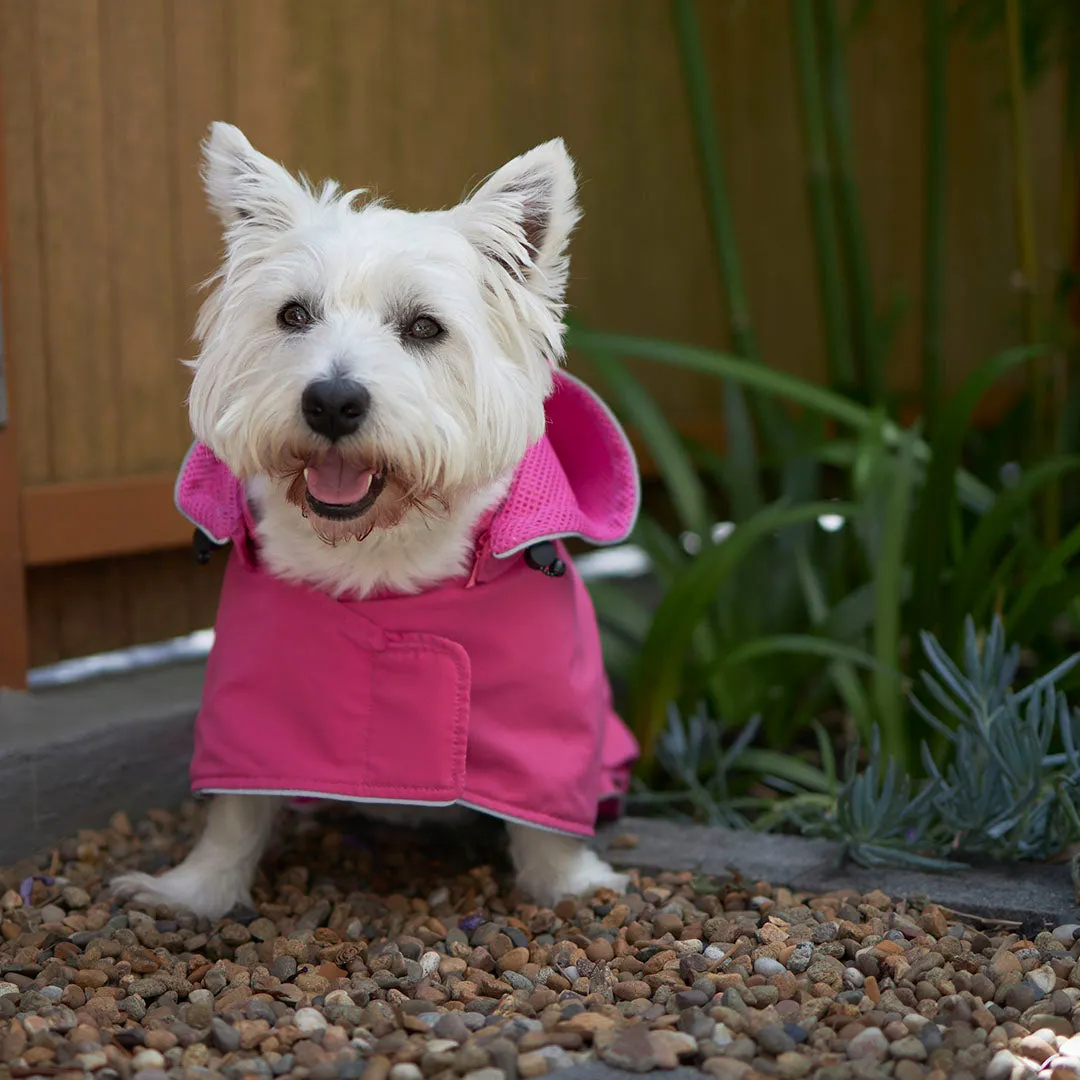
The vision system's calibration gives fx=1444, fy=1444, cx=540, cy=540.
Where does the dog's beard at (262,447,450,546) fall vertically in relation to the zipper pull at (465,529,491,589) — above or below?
above

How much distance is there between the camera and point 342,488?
2084 mm

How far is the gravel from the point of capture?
1.79 metres

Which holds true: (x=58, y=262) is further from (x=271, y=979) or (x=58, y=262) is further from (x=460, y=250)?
(x=271, y=979)

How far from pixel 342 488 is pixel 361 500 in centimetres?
3

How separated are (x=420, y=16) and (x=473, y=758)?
7.01 feet

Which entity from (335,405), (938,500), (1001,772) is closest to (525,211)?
(335,405)

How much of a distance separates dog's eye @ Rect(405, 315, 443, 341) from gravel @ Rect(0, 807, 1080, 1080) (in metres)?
0.92

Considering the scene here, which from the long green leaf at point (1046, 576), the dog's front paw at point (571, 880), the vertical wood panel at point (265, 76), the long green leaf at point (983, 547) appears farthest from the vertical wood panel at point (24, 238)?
the long green leaf at point (1046, 576)

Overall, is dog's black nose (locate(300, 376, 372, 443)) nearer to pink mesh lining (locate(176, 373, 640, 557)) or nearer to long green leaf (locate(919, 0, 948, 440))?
pink mesh lining (locate(176, 373, 640, 557))

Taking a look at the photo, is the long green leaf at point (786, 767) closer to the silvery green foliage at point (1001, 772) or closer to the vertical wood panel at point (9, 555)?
the silvery green foliage at point (1001, 772)

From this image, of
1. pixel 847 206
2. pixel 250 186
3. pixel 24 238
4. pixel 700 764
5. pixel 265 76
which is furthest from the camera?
pixel 847 206

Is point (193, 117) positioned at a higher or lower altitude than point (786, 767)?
higher

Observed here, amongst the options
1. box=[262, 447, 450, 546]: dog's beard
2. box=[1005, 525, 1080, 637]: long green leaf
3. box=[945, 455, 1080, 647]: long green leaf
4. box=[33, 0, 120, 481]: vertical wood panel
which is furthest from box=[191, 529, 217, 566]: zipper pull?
box=[1005, 525, 1080, 637]: long green leaf

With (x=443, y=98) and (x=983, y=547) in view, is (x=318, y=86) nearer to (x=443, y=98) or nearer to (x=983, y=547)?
(x=443, y=98)
